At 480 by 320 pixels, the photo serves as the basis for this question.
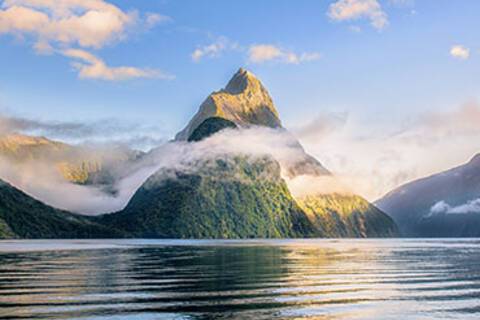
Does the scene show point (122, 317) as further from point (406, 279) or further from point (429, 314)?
point (406, 279)

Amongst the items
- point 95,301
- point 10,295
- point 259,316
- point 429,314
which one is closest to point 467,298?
point 429,314

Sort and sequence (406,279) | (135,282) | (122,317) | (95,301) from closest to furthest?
(122,317) → (95,301) → (135,282) → (406,279)

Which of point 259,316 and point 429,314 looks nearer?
point 259,316

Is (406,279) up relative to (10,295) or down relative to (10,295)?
down

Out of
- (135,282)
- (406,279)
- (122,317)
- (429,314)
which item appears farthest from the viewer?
(406,279)

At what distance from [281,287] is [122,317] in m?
26.9

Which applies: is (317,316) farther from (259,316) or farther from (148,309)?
(148,309)

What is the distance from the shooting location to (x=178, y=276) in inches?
3327

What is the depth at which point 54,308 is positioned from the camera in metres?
50.7

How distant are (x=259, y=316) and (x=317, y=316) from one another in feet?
15.9

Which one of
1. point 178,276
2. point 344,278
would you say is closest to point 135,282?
point 178,276

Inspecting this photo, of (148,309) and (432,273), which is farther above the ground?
(148,309)

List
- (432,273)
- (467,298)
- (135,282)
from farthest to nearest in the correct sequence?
(432,273)
(135,282)
(467,298)

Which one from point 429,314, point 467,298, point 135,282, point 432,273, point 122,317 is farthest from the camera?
point 432,273
